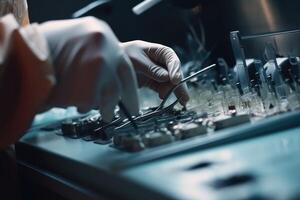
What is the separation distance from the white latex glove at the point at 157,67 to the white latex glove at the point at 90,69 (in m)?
0.25

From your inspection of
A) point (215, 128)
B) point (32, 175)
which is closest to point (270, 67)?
point (215, 128)

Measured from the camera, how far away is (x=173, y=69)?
1.22 meters

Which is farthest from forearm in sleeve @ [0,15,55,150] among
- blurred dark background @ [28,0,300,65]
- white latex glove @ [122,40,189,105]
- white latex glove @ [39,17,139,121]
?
blurred dark background @ [28,0,300,65]

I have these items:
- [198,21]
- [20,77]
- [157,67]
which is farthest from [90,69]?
[198,21]

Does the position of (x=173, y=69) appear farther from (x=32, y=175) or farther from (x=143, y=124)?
(x=32, y=175)

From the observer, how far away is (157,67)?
1265 millimetres

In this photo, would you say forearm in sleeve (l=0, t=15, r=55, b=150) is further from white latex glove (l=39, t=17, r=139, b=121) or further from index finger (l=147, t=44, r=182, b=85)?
index finger (l=147, t=44, r=182, b=85)

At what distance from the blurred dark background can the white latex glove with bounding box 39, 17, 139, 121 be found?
569 millimetres

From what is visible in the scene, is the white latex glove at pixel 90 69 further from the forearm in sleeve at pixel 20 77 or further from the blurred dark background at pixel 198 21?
the blurred dark background at pixel 198 21

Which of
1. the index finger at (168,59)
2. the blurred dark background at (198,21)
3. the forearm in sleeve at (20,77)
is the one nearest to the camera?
the forearm in sleeve at (20,77)

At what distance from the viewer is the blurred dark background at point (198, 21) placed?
4.50ft

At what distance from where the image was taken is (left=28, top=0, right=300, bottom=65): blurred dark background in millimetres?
1371

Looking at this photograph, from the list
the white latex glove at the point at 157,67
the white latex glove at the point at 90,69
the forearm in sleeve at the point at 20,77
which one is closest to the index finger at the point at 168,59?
the white latex glove at the point at 157,67

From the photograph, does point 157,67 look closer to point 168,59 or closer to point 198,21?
point 168,59
